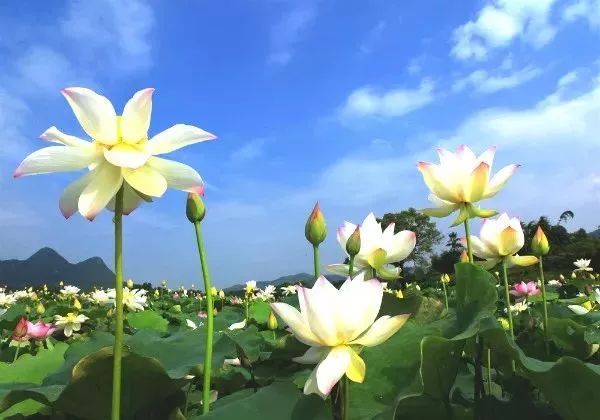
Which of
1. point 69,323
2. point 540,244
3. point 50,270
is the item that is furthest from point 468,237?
point 50,270

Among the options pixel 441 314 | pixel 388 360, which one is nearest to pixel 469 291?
pixel 388 360

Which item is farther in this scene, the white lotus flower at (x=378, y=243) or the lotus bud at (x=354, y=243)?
the white lotus flower at (x=378, y=243)

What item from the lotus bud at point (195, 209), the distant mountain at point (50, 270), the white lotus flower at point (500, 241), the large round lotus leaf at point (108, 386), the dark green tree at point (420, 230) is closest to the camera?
the large round lotus leaf at point (108, 386)

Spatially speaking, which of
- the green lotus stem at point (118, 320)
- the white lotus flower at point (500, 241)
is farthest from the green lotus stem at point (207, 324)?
the white lotus flower at point (500, 241)

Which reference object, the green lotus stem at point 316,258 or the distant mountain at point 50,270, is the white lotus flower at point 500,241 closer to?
the green lotus stem at point 316,258

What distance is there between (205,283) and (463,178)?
2.39 feet

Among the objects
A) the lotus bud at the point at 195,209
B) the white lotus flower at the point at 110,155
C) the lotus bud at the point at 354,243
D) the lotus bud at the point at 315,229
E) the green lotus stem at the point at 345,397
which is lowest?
the green lotus stem at the point at 345,397

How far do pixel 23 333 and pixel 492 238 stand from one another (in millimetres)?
2019

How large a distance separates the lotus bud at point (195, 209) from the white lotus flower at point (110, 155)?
235mm

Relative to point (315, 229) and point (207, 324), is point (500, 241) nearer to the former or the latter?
point (315, 229)

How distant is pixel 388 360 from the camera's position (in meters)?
1.19

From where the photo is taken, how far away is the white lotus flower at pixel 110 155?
101 centimetres

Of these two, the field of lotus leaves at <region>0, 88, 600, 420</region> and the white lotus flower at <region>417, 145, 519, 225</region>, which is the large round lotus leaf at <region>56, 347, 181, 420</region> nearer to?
the field of lotus leaves at <region>0, 88, 600, 420</region>

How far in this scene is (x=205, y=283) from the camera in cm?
121
